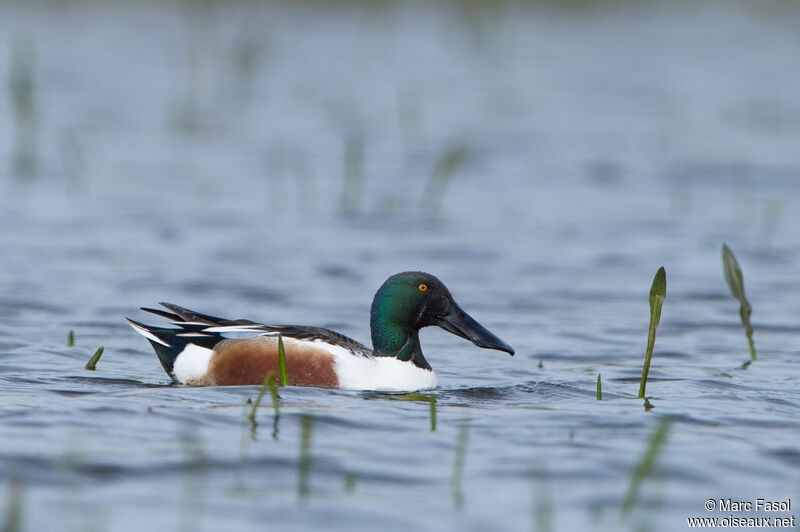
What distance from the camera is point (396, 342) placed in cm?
684

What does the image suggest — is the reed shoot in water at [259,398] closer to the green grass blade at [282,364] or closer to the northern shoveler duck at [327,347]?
the green grass blade at [282,364]

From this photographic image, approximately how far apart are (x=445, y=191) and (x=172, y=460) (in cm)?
906

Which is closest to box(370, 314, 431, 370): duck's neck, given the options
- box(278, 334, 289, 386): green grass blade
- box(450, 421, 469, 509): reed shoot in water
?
box(278, 334, 289, 386): green grass blade

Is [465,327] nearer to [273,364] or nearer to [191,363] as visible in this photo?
[273,364]

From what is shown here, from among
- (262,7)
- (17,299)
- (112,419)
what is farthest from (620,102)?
(112,419)

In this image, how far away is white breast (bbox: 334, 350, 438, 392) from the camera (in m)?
6.55

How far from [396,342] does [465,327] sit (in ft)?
1.23

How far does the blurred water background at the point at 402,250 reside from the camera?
4.83m

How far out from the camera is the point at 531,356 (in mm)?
7973

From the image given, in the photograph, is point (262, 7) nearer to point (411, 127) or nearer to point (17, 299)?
point (411, 127)

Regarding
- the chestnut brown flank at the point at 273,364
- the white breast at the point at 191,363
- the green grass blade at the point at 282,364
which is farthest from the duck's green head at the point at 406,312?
the white breast at the point at 191,363

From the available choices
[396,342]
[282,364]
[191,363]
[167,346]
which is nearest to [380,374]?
[396,342]

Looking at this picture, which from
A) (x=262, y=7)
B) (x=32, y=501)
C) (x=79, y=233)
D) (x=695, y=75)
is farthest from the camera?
(x=262, y=7)

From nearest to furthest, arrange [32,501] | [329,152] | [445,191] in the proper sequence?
1. [32,501]
2. [445,191]
3. [329,152]
